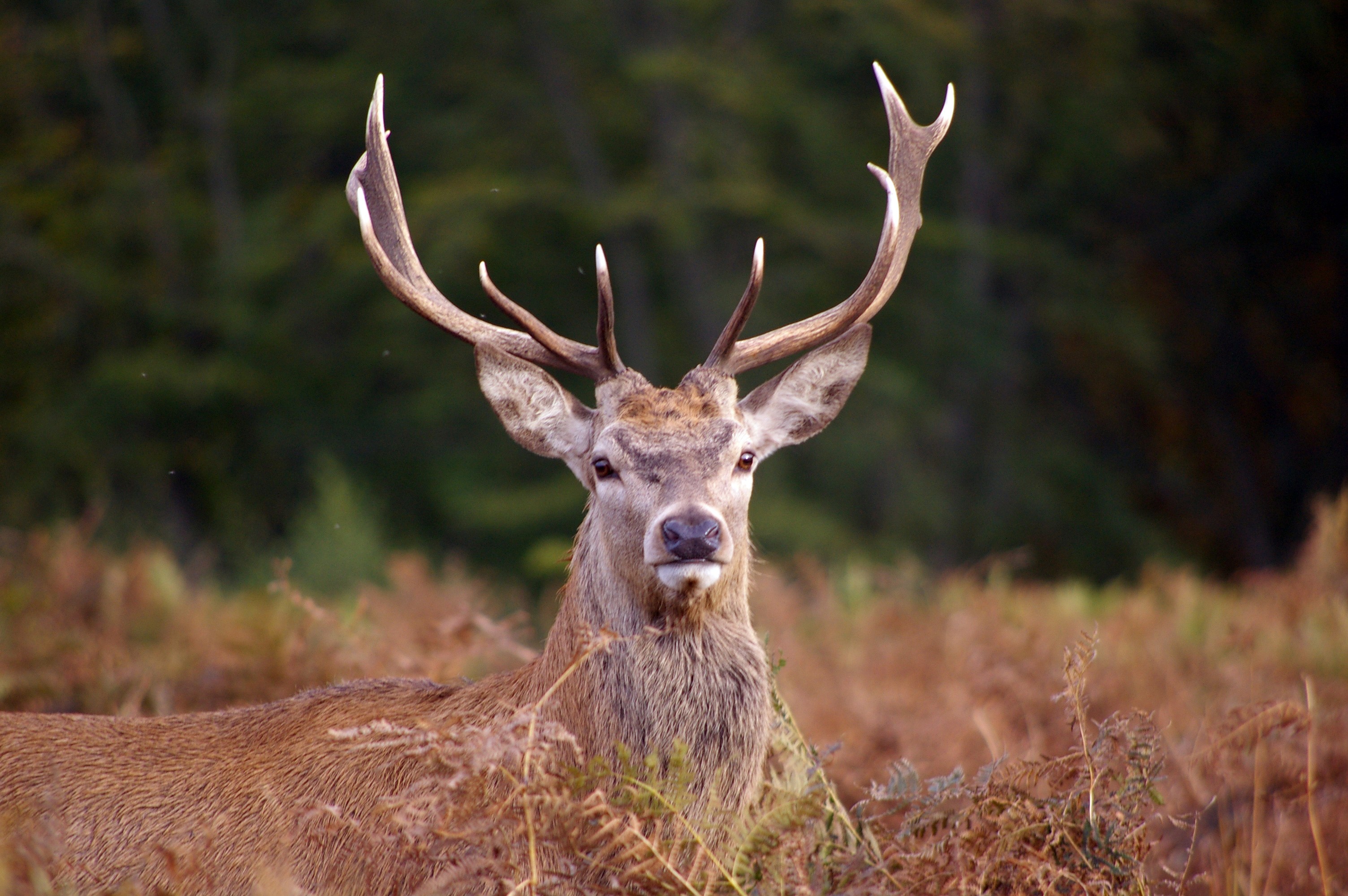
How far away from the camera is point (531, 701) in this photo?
3.92 metres

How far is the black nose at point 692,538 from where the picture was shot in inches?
147

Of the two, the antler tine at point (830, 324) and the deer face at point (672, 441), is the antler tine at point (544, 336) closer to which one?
the deer face at point (672, 441)

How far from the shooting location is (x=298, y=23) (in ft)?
68.2

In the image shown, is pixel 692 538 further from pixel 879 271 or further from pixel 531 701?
pixel 879 271

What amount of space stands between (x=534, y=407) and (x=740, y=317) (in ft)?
2.60

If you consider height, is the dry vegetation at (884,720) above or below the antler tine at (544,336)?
below

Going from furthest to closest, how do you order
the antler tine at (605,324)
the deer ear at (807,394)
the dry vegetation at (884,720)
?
the deer ear at (807,394)
the antler tine at (605,324)
the dry vegetation at (884,720)

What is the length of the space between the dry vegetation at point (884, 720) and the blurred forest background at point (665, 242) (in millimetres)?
8525

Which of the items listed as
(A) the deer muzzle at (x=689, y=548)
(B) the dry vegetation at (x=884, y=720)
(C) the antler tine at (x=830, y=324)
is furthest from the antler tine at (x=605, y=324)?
(B) the dry vegetation at (x=884, y=720)

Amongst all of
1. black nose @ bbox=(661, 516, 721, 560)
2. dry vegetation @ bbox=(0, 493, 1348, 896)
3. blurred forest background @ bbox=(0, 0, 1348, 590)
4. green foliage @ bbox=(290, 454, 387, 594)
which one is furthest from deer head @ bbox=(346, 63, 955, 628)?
blurred forest background @ bbox=(0, 0, 1348, 590)

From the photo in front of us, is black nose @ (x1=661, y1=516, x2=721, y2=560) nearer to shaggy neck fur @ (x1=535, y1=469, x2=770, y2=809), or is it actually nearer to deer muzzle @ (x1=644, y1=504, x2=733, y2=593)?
deer muzzle @ (x1=644, y1=504, x2=733, y2=593)

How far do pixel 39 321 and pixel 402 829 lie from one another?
60.0 feet

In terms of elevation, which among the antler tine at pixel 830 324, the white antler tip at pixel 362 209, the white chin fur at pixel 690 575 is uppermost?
the white antler tip at pixel 362 209

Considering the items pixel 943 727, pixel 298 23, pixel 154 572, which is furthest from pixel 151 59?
pixel 943 727
